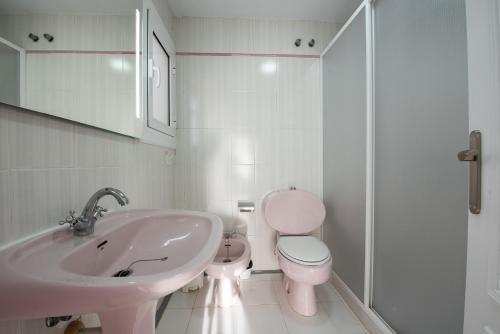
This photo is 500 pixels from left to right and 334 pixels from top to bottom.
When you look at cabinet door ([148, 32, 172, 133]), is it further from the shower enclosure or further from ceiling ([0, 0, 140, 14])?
the shower enclosure

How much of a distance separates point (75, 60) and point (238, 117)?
1176 mm

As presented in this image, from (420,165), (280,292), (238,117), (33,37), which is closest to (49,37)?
(33,37)

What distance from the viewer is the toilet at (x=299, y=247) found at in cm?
115

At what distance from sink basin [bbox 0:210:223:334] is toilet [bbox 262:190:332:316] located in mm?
724

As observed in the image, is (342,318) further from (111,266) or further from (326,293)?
(111,266)

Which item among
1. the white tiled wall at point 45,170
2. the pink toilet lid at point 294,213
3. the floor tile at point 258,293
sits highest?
the white tiled wall at point 45,170

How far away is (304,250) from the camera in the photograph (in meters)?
1.26

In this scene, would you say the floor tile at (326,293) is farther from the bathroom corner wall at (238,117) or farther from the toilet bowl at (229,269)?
the toilet bowl at (229,269)

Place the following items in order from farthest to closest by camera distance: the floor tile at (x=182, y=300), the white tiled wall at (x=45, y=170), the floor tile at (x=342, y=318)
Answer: the floor tile at (x=182, y=300), the floor tile at (x=342, y=318), the white tiled wall at (x=45, y=170)

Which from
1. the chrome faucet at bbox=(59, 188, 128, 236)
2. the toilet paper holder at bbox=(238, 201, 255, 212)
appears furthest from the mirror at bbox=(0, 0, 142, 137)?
the toilet paper holder at bbox=(238, 201, 255, 212)

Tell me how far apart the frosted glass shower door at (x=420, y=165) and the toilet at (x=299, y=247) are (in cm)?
35

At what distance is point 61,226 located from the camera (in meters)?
0.62

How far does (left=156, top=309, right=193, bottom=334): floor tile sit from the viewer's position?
3.82 ft

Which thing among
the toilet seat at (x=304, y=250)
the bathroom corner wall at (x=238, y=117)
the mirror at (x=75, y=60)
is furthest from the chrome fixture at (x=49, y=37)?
the toilet seat at (x=304, y=250)
